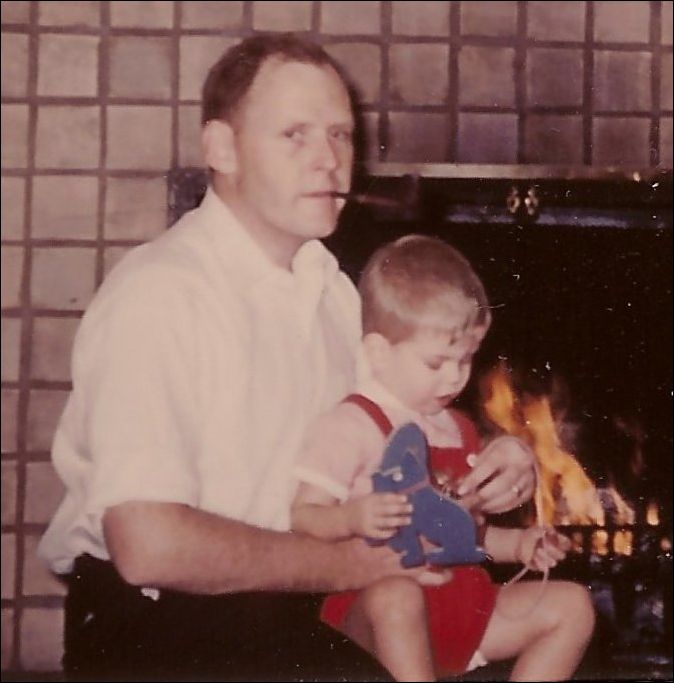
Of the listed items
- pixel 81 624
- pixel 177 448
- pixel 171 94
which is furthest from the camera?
pixel 171 94

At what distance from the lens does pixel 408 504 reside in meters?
1.33

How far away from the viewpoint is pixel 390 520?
4.38ft

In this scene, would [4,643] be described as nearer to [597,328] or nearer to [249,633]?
[249,633]

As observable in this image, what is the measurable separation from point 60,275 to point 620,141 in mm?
944

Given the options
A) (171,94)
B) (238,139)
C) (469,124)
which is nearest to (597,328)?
(469,124)

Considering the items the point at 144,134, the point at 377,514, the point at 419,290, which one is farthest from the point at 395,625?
the point at 144,134

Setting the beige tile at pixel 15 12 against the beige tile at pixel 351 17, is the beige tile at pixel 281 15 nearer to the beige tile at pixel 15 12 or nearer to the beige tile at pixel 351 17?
the beige tile at pixel 351 17

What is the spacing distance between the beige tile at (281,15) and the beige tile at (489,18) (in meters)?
0.26

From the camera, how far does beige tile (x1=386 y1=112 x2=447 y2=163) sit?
1553 millimetres

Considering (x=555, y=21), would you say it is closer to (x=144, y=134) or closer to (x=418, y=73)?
(x=418, y=73)

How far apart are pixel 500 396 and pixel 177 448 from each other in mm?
493

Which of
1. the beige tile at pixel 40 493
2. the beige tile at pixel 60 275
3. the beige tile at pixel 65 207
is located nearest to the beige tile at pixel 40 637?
the beige tile at pixel 40 493

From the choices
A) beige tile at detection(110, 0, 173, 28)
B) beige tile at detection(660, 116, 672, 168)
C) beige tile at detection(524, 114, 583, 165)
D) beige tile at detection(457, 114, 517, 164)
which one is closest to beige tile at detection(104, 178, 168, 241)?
Answer: beige tile at detection(110, 0, 173, 28)

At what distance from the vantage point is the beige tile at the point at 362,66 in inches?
60.4
